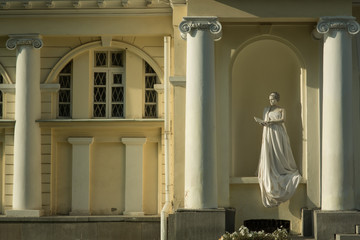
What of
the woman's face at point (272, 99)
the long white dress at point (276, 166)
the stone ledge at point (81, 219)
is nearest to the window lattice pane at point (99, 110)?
the stone ledge at point (81, 219)

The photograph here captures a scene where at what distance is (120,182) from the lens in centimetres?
2228

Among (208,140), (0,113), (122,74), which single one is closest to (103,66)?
(122,74)

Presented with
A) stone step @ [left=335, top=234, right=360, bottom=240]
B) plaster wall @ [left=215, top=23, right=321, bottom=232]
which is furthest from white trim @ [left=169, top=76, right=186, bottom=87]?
stone step @ [left=335, top=234, right=360, bottom=240]

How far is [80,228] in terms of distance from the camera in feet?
70.5

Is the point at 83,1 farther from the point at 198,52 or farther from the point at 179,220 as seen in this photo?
the point at 179,220

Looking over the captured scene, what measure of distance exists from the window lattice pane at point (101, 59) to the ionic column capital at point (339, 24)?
18.8 ft

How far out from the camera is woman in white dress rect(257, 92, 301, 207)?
20156 mm

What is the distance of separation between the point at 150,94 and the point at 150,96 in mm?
53

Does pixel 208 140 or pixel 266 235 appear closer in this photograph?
pixel 266 235

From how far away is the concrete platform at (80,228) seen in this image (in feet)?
70.3

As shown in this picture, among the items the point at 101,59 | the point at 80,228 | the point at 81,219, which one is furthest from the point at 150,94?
the point at 80,228

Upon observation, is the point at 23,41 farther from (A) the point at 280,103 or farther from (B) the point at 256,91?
(A) the point at 280,103

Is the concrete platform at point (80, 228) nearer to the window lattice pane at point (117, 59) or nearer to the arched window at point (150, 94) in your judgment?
the arched window at point (150, 94)

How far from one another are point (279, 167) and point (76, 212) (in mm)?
5237
